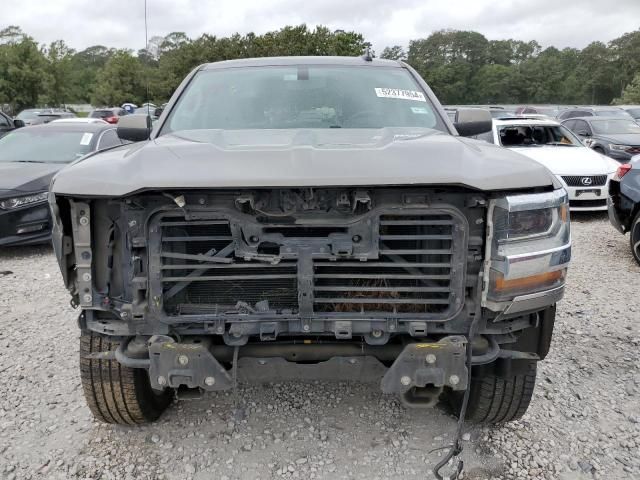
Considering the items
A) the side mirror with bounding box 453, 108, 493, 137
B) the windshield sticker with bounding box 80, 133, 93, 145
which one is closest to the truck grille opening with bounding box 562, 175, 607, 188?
the side mirror with bounding box 453, 108, 493, 137

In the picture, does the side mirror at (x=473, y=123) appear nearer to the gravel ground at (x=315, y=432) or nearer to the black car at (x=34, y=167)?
the gravel ground at (x=315, y=432)

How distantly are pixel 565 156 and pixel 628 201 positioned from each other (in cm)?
303

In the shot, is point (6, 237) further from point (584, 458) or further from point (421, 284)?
point (584, 458)

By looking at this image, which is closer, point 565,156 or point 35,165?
point 35,165

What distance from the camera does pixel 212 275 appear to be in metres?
2.45

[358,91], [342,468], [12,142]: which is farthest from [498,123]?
[342,468]

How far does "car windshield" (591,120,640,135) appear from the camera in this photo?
525 inches

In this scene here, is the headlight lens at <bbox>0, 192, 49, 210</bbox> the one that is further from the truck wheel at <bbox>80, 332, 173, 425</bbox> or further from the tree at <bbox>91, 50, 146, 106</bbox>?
the tree at <bbox>91, 50, 146, 106</bbox>

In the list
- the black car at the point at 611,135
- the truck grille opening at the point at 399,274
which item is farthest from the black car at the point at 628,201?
the black car at the point at 611,135

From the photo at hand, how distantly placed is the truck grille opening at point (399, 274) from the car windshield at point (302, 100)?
3.83 feet

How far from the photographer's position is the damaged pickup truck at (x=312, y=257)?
7.39ft

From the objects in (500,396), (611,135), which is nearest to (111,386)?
(500,396)

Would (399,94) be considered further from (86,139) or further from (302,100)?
(86,139)

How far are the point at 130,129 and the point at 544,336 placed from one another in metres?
2.78
